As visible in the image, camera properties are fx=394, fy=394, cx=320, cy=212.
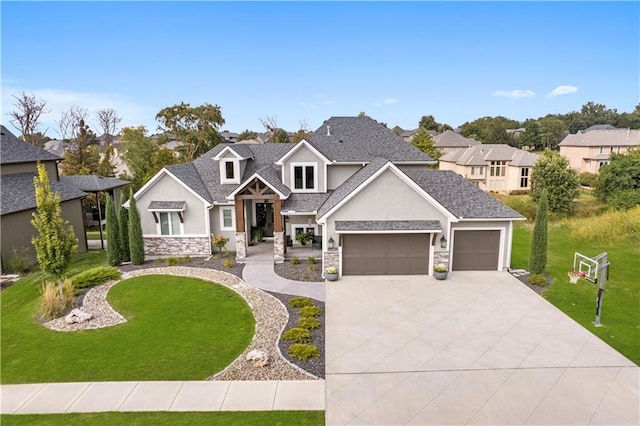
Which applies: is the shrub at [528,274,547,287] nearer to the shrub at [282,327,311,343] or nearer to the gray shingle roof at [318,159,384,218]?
the gray shingle roof at [318,159,384,218]

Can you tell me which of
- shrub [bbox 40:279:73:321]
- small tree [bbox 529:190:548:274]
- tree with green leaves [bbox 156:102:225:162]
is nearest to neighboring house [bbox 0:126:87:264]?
shrub [bbox 40:279:73:321]

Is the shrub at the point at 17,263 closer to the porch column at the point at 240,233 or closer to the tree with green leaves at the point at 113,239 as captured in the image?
the tree with green leaves at the point at 113,239

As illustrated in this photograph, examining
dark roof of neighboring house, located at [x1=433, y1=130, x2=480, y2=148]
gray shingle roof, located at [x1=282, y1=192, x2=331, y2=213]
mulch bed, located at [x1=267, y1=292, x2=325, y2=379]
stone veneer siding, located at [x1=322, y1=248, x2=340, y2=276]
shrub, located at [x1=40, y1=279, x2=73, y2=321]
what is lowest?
mulch bed, located at [x1=267, y1=292, x2=325, y2=379]

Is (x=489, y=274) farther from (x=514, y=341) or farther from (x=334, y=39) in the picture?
(x=334, y=39)

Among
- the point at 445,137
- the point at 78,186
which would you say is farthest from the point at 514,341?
the point at 445,137

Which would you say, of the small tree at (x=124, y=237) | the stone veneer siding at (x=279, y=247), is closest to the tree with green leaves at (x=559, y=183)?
the stone veneer siding at (x=279, y=247)

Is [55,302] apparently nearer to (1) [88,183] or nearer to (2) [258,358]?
(2) [258,358]
